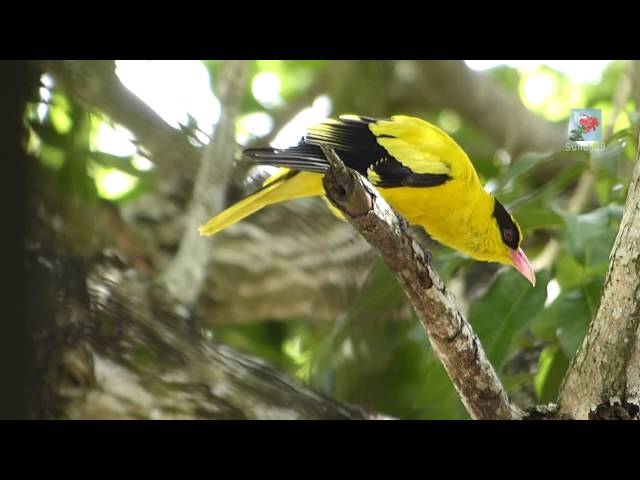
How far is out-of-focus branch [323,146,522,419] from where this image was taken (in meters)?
1.76

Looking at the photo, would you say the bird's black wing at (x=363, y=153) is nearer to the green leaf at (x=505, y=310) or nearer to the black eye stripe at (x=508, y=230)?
the black eye stripe at (x=508, y=230)

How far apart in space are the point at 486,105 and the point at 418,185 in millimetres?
1826

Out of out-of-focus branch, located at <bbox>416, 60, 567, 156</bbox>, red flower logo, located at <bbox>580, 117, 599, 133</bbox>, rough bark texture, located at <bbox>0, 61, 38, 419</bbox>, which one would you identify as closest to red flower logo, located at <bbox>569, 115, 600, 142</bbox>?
red flower logo, located at <bbox>580, 117, 599, 133</bbox>

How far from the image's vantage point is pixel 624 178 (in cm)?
288

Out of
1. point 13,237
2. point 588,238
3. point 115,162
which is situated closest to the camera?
point 13,237

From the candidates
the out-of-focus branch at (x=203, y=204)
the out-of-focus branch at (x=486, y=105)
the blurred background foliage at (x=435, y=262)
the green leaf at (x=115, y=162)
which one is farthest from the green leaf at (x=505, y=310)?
the out-of-focus branch at (x=486, y=105)

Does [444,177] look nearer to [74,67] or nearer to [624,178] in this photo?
[624,178]

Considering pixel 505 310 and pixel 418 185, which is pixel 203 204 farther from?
pixel 505 310

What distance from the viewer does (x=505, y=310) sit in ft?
8.64

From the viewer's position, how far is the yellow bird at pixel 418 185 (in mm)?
2555

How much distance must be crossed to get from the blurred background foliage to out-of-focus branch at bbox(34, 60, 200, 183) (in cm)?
4

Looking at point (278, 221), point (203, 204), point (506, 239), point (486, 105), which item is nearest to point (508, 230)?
point (506, 239)

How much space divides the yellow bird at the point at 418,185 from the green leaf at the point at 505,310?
0.06 metres

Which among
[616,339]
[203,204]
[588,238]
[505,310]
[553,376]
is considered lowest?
[616,339]
